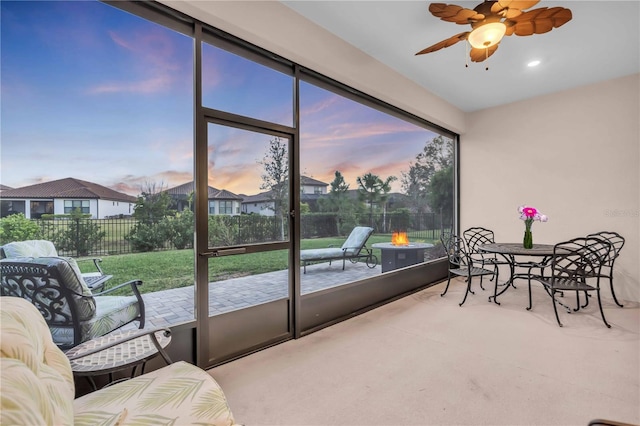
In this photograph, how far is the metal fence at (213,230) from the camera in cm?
187

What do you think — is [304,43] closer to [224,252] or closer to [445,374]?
[224,252]

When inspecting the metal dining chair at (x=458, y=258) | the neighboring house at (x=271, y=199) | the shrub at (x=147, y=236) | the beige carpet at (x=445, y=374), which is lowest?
the beige carpet at (x=445, y=374)

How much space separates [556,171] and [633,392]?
3.65 metres

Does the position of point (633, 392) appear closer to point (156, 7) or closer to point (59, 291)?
point (59, 291)

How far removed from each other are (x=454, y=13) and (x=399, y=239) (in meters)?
2.98

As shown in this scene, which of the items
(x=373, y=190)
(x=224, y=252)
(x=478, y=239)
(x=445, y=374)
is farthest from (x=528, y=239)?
(x=224, y=252)

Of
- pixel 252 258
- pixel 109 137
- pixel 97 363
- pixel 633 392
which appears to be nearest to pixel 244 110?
pixel 109 137

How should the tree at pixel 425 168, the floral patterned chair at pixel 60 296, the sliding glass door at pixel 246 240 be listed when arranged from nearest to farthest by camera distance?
1. the floral patterned chair at pixel 60 296
2. the sliding glass door at pixel 246 240
3. the tree at pixel 425 168

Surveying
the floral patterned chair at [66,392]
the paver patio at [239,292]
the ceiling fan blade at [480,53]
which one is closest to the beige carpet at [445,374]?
the paver patio at [239,292]

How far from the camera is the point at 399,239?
4590 mm

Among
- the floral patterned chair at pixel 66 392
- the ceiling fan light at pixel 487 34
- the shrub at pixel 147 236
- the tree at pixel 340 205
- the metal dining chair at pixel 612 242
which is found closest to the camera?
the floral patterned chair at pixel 66 392

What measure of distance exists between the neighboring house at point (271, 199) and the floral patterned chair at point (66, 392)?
Result: 1.46 m

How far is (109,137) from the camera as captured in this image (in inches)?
77.3

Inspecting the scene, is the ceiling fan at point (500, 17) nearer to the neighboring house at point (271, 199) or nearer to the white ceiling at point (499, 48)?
the white ceiling at point (499, 48)
